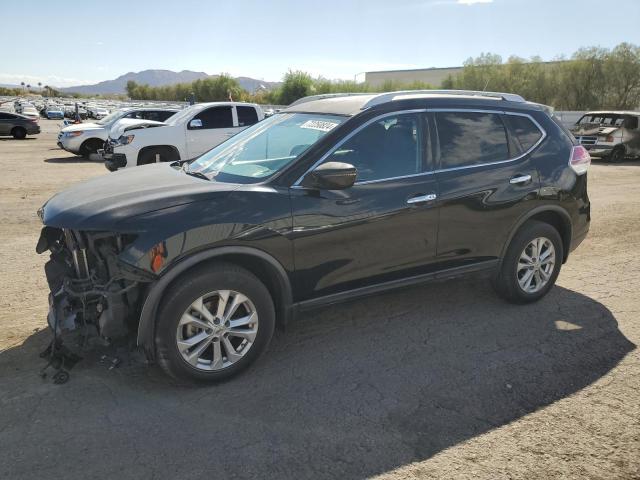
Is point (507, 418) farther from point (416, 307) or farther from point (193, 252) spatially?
point (193, 252)

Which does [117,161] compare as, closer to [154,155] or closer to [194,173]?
[154,155]

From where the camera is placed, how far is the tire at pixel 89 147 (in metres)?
16.6

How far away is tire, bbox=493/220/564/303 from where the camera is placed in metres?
4.58

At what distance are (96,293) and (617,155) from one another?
19.3 m

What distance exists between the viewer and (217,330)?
3289 mm

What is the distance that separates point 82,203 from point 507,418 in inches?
119

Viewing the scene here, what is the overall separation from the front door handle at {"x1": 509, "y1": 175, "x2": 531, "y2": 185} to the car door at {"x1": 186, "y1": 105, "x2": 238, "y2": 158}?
8280 millimetres

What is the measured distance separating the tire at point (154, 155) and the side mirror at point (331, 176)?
29.0 feet

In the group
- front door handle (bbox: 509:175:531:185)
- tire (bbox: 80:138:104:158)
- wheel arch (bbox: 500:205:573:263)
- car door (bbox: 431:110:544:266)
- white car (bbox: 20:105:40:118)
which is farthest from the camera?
white car (bbox: 20:105:40:118)

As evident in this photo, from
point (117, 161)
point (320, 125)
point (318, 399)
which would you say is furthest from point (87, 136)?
point (318, 399)

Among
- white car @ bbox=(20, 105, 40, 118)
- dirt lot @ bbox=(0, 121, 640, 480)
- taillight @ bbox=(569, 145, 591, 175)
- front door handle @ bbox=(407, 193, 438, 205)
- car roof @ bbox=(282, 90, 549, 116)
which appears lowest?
dirt lot @ bbox=(0, 121, 640, 480)

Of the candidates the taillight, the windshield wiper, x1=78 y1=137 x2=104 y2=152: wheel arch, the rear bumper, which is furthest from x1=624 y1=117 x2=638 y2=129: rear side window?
the windshield wiper

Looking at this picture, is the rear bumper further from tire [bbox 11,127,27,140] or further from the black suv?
tire [bbox 11,127,27,140]

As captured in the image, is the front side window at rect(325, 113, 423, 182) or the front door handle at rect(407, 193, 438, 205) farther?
the front door handle at rect(407, 193, 438, 205)
